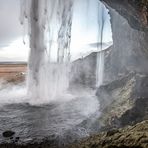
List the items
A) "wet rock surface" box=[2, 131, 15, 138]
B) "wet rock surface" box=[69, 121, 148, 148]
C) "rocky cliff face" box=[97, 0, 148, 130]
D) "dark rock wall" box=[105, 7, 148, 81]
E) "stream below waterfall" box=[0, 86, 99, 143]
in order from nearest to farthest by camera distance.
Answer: "wet rock surface" box=[69, 121, 148, 148] < "rocky cliff face" box=[97, 0, 148, 130] < "wet rock surface" box=[2, 131, 15, 138] < "stream below waterfall" box=[0, 86, 99, 143] < "dark rock wall" box=[105, 7, 148, 81]

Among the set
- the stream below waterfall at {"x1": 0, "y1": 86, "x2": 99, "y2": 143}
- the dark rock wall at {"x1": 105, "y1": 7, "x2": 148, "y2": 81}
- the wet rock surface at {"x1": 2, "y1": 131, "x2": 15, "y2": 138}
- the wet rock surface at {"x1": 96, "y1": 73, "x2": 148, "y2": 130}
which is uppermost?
the dark rock wall at {"x1": 105, "y1": 7, "x2": 148, "y2": 81}

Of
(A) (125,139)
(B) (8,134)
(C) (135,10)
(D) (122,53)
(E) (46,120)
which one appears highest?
(C) (135,10)

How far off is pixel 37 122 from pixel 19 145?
9780 millimetres

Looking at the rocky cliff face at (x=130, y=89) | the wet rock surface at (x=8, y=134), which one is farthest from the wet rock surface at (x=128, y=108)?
the wet rock surface at (x=8, y=134)

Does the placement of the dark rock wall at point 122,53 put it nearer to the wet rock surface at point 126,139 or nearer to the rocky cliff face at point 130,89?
the rocky cliff face at point 130,89

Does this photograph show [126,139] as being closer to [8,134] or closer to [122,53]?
[8,134]

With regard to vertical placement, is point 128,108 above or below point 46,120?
above

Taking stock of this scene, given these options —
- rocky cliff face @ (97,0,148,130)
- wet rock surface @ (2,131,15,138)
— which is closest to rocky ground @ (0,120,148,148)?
rocky cliff face @ (97,0,148,130)

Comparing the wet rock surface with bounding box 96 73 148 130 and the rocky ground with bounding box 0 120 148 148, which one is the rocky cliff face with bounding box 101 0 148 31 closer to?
the wet rock surface with bounding box 96 73 148 130

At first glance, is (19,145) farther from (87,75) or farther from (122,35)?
(87,75)

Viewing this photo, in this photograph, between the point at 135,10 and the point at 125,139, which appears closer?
the point at 125,139

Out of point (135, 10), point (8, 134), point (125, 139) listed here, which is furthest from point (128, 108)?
point (8, 134)

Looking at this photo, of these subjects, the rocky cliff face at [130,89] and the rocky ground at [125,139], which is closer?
the rocky ground at [125,139]

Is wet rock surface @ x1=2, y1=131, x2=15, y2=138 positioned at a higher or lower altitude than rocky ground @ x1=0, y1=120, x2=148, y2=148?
lower
